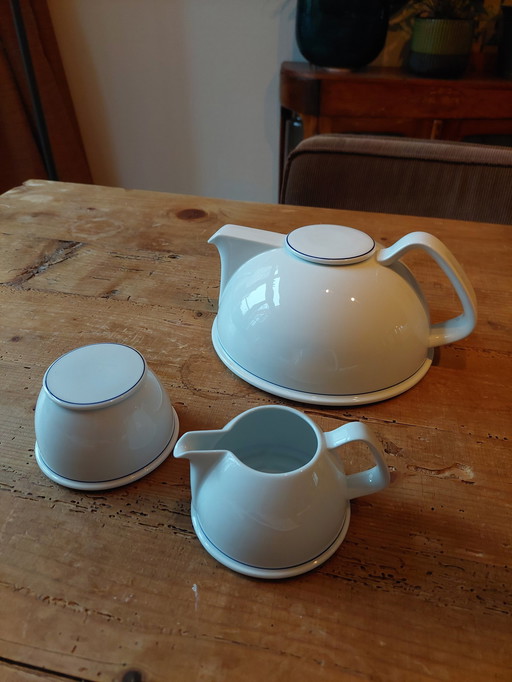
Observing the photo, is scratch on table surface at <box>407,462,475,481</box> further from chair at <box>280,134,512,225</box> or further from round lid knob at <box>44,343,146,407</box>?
chair at <box>280,134,512,225</box>

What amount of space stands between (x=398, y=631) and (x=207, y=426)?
247 millimetres

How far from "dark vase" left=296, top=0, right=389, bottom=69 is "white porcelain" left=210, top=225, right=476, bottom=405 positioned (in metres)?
1.33

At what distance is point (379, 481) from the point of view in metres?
0.41

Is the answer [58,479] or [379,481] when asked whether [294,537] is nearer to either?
[379,481]

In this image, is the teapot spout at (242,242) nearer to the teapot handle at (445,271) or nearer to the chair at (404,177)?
the teapot handle at (445,271)

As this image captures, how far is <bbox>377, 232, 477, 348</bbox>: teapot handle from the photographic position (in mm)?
534

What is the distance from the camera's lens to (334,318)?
517 millimetres

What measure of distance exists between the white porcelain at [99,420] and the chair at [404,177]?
0.82 m

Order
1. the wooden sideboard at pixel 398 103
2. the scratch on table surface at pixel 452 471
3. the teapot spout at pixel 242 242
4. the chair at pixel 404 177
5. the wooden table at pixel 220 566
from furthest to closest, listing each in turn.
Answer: the wooden sideboard at pixel 398 103 → the chair at pixel 404 177 → the teapot spout at pixel 242 242 → the scratch on table surface at pixel 452 471 → the wooden table at pixel 220 566

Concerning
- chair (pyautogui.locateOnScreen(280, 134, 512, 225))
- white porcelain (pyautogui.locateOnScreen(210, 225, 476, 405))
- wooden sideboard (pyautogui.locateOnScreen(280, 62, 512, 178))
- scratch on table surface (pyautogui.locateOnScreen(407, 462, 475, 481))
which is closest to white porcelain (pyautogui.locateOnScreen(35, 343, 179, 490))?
white porcelain (pyautogui.locateOnScreen(210, 225, 476, 405))

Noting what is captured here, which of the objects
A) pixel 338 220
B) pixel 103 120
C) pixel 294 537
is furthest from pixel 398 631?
pixel 103 120

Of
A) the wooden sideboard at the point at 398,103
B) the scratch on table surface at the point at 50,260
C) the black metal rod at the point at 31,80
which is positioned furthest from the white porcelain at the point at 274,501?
the black metal rod at the point at 31,80

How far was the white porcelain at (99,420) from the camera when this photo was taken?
0.43 metres

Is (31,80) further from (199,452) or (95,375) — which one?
(199,452)
